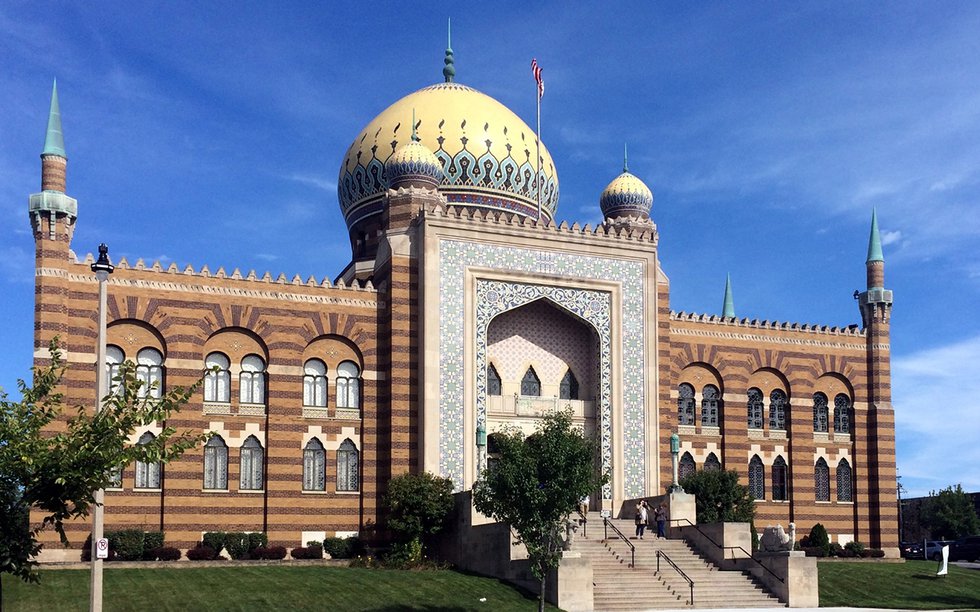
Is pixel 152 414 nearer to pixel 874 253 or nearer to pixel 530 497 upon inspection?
pixel 530 497

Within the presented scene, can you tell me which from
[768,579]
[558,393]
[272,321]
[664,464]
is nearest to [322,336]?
[272,321]

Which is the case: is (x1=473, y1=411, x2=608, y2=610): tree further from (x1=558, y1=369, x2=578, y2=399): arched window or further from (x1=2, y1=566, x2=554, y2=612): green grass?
(x1=558, y1=369, x2=578, y2=399): arched window

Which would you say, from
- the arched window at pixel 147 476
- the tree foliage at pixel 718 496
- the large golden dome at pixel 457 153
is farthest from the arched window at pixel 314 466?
the tree foliage at pixel 718 496

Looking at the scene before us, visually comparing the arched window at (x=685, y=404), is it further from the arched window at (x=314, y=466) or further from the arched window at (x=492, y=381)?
the arched window at (x=314, y=466)

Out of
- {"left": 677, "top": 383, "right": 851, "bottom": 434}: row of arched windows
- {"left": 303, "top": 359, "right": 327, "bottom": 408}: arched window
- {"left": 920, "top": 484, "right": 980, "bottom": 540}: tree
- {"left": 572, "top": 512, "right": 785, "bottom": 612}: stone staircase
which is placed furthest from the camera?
{"left": 920, "top": 484, "right": 980, "bottom": 540}: tree

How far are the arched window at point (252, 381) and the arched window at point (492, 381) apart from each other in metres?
8.65

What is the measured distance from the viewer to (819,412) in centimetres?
4981

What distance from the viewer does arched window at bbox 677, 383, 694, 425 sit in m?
47.1

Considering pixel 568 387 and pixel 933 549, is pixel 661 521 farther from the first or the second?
pixel 933 549

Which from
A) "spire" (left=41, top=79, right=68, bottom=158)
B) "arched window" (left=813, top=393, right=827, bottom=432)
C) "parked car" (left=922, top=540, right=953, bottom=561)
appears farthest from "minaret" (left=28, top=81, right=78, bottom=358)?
"parked car" (left=922, top=540, right=953, bottom=561)

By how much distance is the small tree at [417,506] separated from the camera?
38344mm

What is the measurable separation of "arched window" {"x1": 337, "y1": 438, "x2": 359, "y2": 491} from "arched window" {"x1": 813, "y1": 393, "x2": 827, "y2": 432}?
2091 cm

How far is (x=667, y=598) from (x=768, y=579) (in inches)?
154

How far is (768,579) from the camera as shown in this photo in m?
35.2
